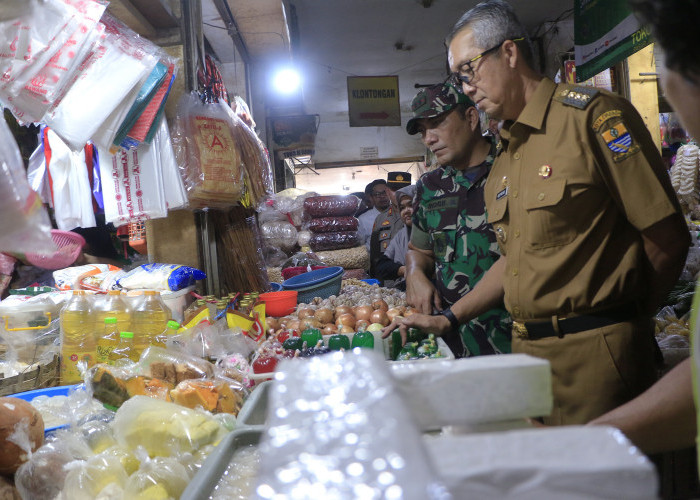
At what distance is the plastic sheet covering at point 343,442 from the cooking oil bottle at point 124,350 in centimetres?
229

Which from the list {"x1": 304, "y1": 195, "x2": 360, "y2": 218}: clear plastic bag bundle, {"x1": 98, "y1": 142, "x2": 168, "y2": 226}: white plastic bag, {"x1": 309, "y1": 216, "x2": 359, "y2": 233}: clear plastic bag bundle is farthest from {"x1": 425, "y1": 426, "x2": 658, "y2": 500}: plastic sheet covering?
{"x1": 304, "y1": 195, "x2": 360, "y2": 218}: clear plastic bag bundle

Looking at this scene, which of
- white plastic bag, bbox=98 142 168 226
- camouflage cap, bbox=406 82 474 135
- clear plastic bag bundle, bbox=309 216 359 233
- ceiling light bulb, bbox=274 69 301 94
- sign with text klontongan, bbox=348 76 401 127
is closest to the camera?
camouflage cap, bbox=406 82 474 135

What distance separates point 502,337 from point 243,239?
7.41 feet

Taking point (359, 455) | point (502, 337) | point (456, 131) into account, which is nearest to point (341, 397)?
point (359, 455)

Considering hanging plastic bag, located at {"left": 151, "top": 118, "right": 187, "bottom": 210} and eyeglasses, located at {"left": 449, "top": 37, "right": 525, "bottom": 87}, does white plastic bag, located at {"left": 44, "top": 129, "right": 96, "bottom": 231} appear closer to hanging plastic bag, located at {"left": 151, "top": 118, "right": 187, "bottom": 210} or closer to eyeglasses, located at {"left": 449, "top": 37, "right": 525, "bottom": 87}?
hanging plastic bag, located at {"left": 151, "top": 118, "right": 187, "bottom": 210}

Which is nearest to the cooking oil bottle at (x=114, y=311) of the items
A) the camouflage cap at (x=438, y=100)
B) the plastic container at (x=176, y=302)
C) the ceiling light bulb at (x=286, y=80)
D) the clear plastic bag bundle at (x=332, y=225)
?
the plastic container at (x=176, y=302)

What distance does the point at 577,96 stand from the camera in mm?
1818

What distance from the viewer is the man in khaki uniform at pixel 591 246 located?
1.68 meters

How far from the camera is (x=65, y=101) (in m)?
2.48

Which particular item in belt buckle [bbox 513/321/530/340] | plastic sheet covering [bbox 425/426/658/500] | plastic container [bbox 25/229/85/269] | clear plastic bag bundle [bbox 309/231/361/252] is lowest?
belt buckle [bbox 513/321/530/340]

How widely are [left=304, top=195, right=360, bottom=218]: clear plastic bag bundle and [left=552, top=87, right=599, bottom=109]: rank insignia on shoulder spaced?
5.61 m

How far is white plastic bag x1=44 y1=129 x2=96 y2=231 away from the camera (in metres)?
3.30

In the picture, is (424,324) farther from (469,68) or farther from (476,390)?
(476,390)

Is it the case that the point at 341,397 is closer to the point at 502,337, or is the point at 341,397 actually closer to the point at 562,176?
the point at 562,176
